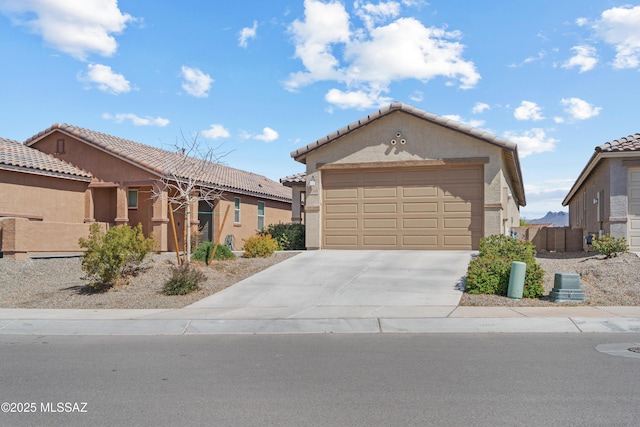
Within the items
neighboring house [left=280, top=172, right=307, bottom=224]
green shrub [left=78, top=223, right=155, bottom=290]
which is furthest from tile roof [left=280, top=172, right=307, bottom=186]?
green shrub [left=78, top=223, right=155, bottom=290]

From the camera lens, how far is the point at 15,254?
680 inches

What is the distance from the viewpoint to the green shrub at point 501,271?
1229 centimetres

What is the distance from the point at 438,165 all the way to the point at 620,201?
5.52 m

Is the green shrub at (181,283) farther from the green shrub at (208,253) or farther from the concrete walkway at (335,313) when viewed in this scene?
the green shrub at (208,253)

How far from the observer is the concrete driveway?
1129 centimetres

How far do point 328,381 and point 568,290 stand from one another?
24.3 ft

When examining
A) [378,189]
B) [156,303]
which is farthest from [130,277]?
[378,189]

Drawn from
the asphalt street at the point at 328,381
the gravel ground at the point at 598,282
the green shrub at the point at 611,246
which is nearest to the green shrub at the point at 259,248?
the gravel ground at the point at 598,282

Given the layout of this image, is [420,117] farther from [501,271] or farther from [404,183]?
[501,271]

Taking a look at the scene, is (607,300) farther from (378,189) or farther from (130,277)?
(130,277)

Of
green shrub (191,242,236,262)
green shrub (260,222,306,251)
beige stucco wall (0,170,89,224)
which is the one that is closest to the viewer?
green shrub (191,242,236,262)

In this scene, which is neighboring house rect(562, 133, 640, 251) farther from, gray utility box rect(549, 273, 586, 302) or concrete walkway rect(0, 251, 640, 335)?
gray utility box rect(549, 273, 586, 302)

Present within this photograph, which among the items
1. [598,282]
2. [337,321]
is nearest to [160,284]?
[337,321]

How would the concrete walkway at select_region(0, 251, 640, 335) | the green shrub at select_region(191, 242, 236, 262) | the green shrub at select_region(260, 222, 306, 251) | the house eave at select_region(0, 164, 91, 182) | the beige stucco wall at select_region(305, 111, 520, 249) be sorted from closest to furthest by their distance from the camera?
the concrete walkway at select_region(0, 251, 640, 335)
the green shrub at select_region(191, 242, 236, 262)
the beige stucco wall at select_region(305, 111, 520, 249)
the house eave at select_region(0, 164, 91, 182)
the green shrub at select_region(260, 222, 306, 251)
